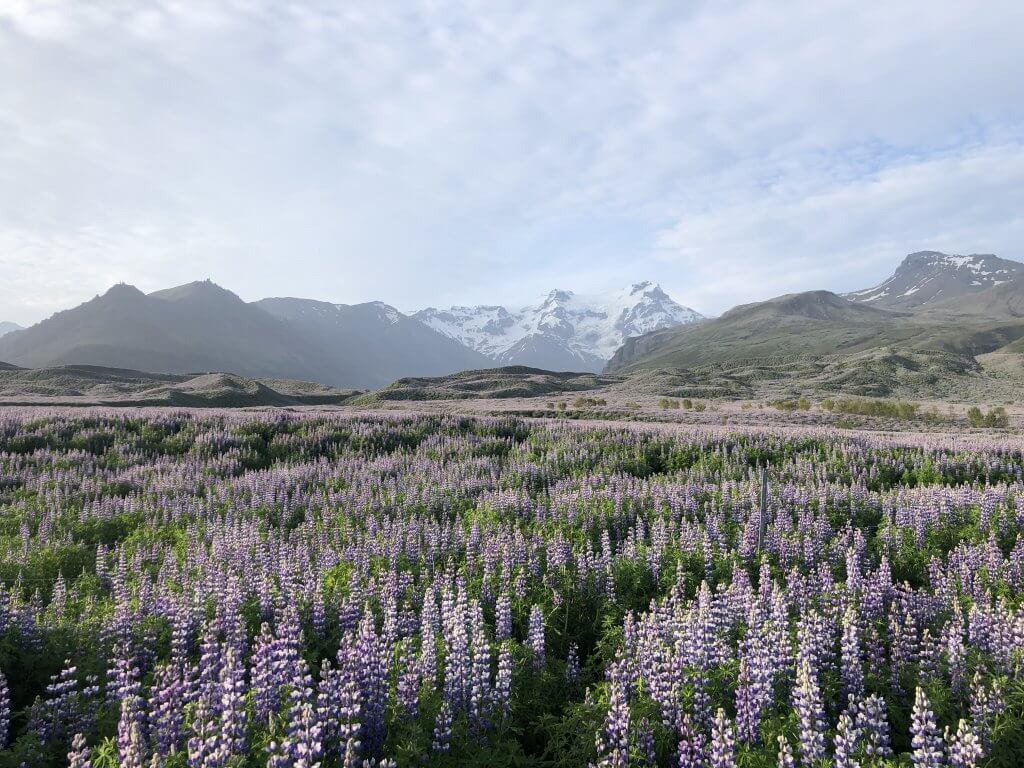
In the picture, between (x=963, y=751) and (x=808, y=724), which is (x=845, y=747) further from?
(x=963, y=751)

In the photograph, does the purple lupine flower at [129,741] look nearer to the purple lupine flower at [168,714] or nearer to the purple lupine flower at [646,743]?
the purple lupine flower at [168,714]

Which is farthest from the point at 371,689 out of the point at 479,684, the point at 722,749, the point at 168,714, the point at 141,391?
the point at 141,391

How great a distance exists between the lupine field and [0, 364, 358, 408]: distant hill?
35.0m

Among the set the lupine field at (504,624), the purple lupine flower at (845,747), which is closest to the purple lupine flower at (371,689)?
the lupine field at (504,624)

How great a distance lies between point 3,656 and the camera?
16.4 feet

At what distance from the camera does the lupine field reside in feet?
12.5

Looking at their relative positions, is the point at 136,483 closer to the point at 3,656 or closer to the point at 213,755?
the point at 3,656

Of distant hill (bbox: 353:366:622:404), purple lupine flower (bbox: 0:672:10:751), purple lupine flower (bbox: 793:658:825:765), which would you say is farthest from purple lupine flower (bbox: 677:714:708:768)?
distant hill (bbox: 353:366:622:404)

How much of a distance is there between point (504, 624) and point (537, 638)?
462 millimetres

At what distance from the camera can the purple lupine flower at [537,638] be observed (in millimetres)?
5031

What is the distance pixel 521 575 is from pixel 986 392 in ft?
259

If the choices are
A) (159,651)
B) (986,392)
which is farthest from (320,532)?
(986,392)

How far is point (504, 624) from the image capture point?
5398mm

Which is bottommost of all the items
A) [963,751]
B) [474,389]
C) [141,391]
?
[963,751]
